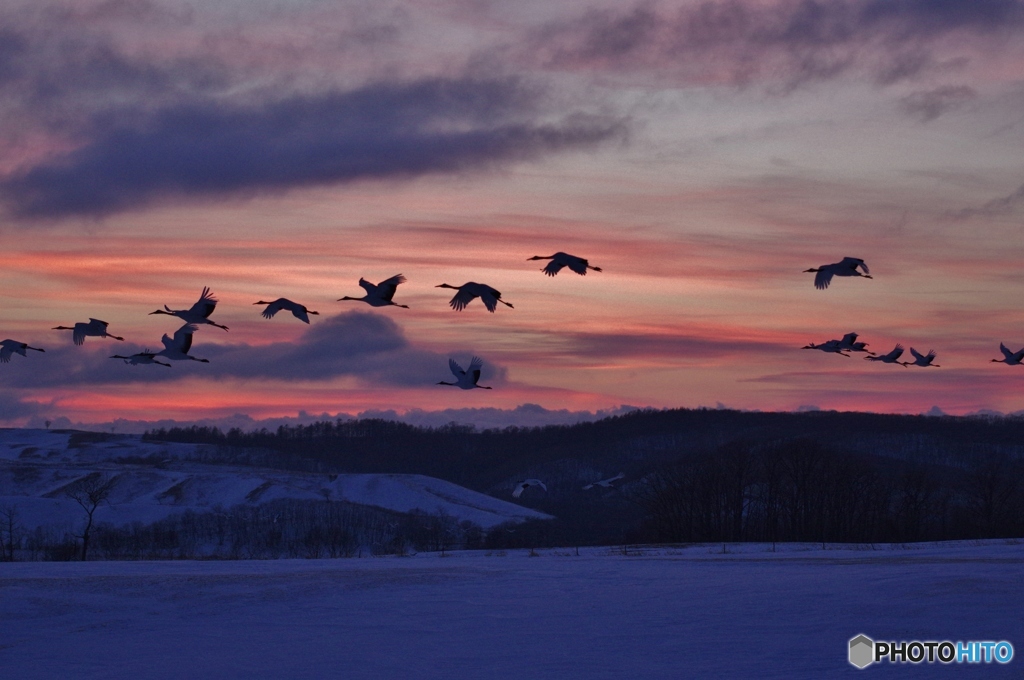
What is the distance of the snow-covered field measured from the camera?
88.0 ft

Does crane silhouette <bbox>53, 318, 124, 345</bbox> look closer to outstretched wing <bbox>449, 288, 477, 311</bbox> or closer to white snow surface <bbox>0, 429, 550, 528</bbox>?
outstretched wing <bbox>449, 288, 477, 311</bbox>

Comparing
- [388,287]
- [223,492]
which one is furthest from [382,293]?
[223,492]

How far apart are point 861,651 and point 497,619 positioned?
10.1 metres

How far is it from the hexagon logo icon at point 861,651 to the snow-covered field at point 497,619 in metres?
0.32

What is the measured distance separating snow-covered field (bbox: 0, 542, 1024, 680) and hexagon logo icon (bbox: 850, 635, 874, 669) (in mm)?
318

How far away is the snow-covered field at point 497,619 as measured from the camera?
26.8m

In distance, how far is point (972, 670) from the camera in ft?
80.3

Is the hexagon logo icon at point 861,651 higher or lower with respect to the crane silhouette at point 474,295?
lower

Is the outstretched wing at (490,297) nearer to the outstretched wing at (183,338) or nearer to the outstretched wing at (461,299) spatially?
the outstretched wing at (461,299)

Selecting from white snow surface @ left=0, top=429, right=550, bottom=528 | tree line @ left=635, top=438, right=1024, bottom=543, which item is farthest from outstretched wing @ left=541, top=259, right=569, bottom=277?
white snow surface @ left=0, top=429, right=550, bottom=528

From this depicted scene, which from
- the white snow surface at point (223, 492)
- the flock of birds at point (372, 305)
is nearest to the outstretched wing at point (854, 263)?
the flock of birds at point (372, 305)

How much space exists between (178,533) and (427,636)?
314 feet

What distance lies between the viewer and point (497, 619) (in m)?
31.9

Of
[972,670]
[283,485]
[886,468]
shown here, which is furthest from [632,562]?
[886,468]
